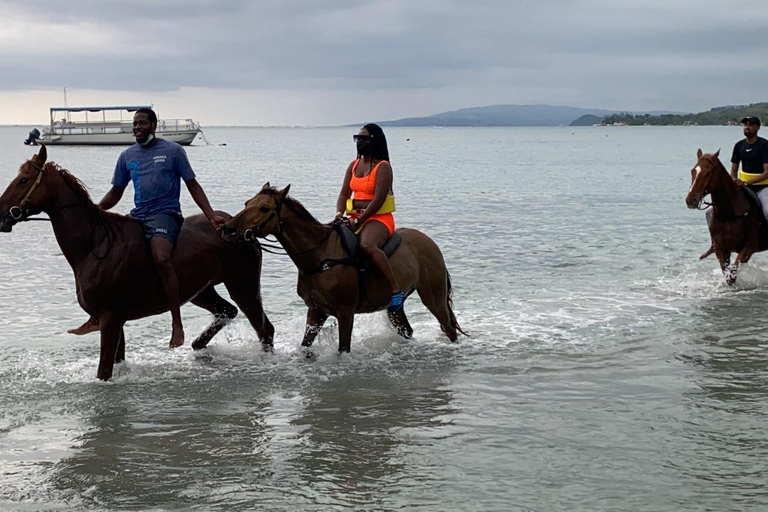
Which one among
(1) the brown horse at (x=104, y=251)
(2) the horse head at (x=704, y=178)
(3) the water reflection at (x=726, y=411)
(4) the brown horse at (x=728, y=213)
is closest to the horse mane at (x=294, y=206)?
(1) the brown horse at (x=104, y=251)

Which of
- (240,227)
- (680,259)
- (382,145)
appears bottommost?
(680,259)

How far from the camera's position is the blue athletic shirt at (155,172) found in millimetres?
9148

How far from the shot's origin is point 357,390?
9164mm

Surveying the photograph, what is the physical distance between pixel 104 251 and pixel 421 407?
11.4 feet

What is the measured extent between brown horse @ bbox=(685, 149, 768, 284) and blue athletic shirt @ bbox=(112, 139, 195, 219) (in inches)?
317

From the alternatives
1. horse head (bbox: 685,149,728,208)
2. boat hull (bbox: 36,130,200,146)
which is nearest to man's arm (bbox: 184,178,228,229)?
horse head (bbox: 685,149,728,208)

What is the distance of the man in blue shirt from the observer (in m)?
9.03

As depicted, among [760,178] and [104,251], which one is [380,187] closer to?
[104,251]

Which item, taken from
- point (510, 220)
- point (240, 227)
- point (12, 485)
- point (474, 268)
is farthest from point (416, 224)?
point (12, 485)

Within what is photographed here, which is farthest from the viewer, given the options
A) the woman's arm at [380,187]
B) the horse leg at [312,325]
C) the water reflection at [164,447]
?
the horse leg at [312,325]

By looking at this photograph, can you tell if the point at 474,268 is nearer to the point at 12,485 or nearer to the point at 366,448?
the point at 366,448

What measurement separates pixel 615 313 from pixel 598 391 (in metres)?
4.34

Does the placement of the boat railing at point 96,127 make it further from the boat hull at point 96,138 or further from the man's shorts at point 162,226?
the man's shorts at point 162,226

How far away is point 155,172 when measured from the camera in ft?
30.0
